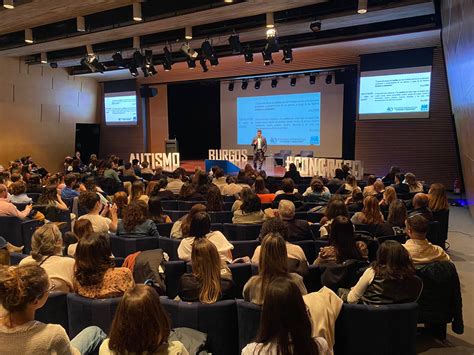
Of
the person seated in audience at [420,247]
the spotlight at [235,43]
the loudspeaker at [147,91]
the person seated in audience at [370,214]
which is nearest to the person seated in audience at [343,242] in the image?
the person seated in audience at [420,247]

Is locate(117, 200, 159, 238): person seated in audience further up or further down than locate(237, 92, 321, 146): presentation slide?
further down

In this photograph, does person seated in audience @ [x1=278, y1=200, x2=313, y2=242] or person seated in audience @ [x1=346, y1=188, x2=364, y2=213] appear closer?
person seated in audience @ [x1=278, y1=200, x2=313, y2=242]

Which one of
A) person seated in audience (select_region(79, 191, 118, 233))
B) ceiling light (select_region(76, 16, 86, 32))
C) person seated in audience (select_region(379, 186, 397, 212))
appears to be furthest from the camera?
ceiling light (select_region(76, 16, 86, 32))

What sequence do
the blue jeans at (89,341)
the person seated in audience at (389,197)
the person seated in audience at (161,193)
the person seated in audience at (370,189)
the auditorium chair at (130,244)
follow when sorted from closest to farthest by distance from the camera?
→ the blue jeans at (89,341)
the auditorium chair at (130,244)
the person seated in audience at (389,197)
the person seated in audience at (370,189)
the person seated in audience at (161,193)

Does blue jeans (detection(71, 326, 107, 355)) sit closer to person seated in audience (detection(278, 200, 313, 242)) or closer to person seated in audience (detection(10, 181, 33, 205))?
person seated in audience (detection(278, 200, 313, 242))

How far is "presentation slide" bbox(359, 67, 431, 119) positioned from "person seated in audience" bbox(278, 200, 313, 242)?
8.84 metres

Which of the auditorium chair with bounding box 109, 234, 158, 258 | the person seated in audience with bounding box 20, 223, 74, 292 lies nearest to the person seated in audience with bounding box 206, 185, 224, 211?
the auditorium chair with bounding box 109, 234, 158, 258

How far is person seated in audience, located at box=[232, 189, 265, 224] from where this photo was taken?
4750 mm

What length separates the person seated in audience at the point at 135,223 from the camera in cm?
399

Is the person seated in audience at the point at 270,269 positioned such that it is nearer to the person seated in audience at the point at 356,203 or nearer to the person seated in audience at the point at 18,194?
the person seated in audience at the point at 356,203

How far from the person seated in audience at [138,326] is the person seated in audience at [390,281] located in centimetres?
144

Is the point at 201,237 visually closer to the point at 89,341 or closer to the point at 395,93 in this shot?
the point at 89,341

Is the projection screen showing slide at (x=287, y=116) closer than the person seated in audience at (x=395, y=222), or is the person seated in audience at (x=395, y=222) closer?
the person seated in audience at (x=395, y=222)

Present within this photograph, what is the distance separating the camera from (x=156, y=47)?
11.1 meters
